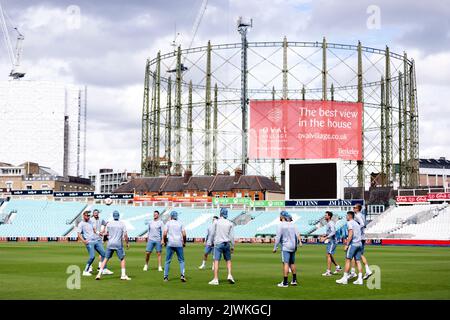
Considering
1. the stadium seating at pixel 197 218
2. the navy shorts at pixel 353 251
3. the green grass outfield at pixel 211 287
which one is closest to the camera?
the green grass outfield at pixel 211 287

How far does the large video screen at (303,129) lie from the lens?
8319cm

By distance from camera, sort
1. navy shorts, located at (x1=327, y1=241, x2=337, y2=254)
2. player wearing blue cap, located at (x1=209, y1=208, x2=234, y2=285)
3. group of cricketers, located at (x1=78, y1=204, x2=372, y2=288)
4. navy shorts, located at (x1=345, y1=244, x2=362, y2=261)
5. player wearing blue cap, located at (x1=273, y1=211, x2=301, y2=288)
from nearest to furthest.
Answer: player wearing blue cap, located at (x1=273, y1=211, x2=301, y2=288) < group of cricketers, located at (x1=78, y1=204, x2=372, y2=288) < player wearing blue cap, located at (x1=209, y1=208, x2=234, y2=285) < navy shorts, located at (x1=345, y1=244, x2=362, y2=261) < navy shorts, located at (x1=327, y1=241, x2=337, y2=254)

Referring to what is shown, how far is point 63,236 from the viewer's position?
71.6 metres

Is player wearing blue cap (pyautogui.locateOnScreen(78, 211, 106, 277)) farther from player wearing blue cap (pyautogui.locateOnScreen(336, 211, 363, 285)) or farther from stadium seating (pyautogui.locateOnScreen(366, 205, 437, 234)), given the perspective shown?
stadium seating (pyautogui.locateOnScreen(366, 205, 437, 234))

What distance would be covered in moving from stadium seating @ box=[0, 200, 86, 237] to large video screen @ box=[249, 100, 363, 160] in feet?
74.2

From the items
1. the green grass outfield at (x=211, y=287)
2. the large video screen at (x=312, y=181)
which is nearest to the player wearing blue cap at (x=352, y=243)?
the green grass outfield at (x=211, y=287)

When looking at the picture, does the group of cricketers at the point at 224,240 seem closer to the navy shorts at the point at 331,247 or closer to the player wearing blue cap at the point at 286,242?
the player wearing blue cap at the point at 286,242

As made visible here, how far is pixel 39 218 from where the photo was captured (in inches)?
3071

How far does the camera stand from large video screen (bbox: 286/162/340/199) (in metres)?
68.3

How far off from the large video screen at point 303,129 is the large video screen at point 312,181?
14727 mm

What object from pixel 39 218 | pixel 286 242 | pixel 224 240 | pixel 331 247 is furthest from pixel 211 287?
pixel 39 218

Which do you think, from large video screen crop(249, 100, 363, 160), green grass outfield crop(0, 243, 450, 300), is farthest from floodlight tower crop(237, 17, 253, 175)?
green grass outfield crop(0, 243, 450, 300)
